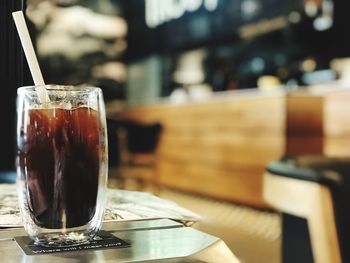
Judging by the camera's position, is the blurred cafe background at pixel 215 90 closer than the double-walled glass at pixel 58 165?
No

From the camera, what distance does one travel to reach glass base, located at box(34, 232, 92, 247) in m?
0.75

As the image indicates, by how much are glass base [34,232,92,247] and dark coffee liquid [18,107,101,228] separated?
2cm

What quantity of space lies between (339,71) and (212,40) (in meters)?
2.27

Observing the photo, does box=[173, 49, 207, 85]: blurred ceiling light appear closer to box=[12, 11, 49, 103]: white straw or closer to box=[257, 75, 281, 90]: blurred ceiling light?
box=[257, 75, 281, 90]: blurred ceiling light

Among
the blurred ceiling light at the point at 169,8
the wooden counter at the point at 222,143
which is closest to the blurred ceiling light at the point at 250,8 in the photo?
the blurred ceiling light at the point at 169,8

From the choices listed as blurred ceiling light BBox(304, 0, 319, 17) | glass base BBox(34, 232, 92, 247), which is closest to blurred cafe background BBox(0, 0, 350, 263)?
blurred ceiling light BBox(304, 0, 319, 17)

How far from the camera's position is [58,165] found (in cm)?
75

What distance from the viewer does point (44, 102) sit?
77 cm

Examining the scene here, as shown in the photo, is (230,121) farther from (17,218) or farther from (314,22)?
(17,218)

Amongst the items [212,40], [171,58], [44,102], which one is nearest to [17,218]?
[44,102]

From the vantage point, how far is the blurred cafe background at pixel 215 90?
4.92 meters

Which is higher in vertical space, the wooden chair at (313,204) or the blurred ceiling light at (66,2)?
the blurred ceiling light at (66,2)

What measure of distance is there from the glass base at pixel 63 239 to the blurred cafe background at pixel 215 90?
2.93 ft

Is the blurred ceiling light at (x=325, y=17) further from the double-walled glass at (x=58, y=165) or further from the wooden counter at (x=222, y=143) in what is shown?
the double-walled glass at (x=58, y=165)
